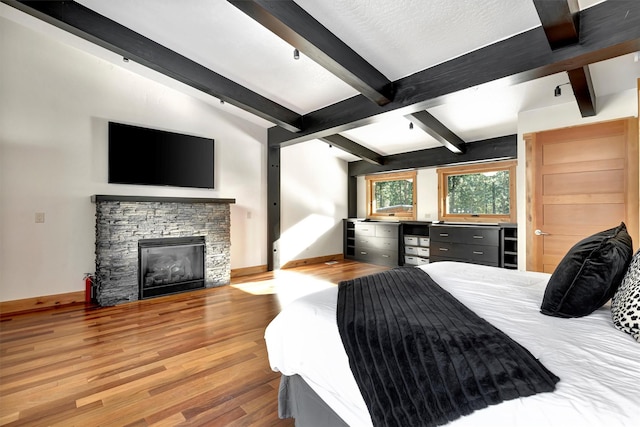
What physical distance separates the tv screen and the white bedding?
3509 mm

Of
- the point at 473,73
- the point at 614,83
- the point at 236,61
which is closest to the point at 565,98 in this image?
the point at 614,83

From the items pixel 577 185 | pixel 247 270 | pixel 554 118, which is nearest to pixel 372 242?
pixel 247 270

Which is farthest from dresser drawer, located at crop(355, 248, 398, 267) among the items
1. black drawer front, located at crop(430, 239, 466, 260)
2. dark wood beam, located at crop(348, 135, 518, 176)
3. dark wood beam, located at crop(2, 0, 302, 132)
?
dark wood beam, located at crop(2, 0, 302, 132)

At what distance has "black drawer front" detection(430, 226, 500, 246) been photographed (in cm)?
458

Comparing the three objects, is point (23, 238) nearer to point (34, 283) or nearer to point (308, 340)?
point (34, 283)

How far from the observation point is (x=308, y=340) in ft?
4.05

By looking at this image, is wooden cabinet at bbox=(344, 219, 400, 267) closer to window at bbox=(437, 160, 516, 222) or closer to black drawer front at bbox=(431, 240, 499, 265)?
black drawer front at bbox=(431, 240, 499, 265)

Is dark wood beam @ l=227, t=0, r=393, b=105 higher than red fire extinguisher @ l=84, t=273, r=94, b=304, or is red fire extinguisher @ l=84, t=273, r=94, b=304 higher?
dark wood beam @ l=227, t=0, r=393, b=105

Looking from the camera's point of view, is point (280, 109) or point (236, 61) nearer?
point (236, 61)

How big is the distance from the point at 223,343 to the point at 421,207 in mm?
4781

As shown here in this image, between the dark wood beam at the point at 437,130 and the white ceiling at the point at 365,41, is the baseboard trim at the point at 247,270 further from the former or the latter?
the dark wood beam at the point at 437,130

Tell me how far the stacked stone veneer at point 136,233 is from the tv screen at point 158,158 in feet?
1.27

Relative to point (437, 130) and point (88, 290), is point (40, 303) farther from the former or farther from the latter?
point (437, 130)

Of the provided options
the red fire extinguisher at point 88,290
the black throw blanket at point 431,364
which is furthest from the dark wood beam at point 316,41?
the red fire extinguisher at point 88,290
